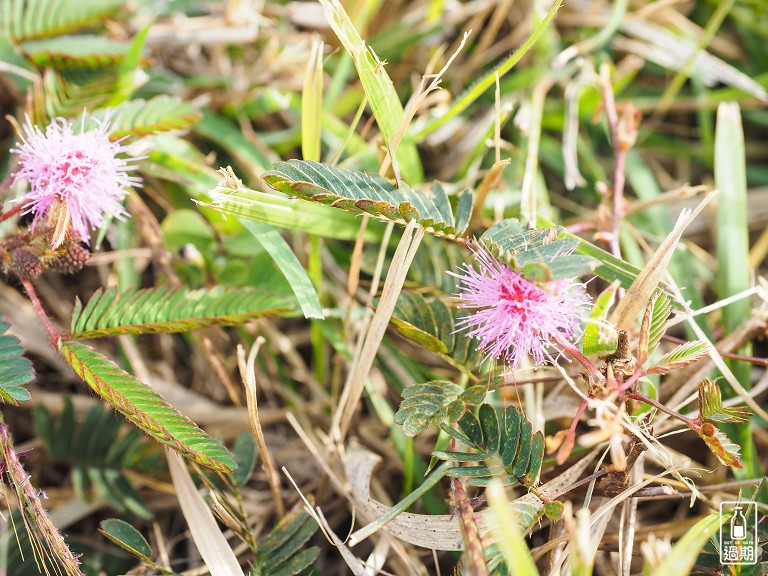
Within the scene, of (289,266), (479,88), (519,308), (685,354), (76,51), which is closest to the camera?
(519,308)

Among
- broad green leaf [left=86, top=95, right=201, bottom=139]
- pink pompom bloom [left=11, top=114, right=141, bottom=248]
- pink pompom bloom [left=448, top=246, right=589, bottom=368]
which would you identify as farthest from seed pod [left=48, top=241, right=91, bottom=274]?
pink pompom bloom [left=448, top=246, right=589, bottom=368]

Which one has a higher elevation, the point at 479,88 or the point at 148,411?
the point at 479,88

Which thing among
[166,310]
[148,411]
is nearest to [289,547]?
[148,411]

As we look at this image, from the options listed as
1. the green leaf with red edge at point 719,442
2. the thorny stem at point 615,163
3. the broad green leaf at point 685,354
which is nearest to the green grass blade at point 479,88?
the thorny stem at point 615,163

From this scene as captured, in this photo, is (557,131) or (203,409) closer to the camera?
(203,409)

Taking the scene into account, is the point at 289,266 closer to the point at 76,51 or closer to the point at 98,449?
the point at 98,449

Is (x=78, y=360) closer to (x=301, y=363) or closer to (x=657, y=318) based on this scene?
(x=301, y=363)

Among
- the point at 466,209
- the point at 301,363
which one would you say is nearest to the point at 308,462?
the point at 301,363

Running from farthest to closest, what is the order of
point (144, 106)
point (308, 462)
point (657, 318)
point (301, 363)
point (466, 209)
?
point (301, 363)
point (308, 462)
point (144, 106)
point (466, 209)
point (657, 318)
